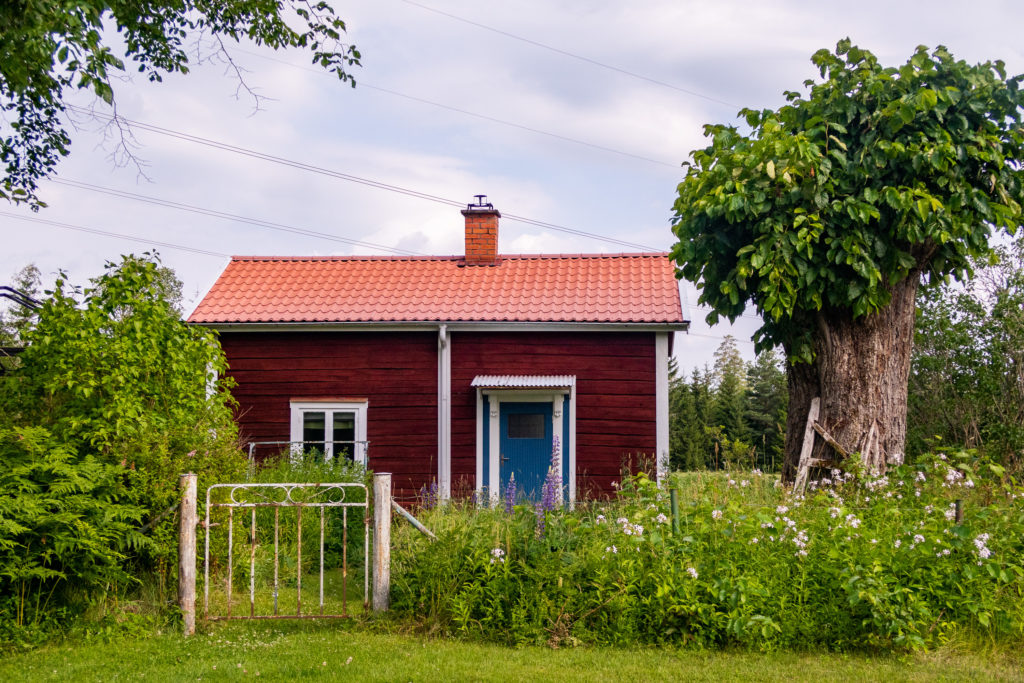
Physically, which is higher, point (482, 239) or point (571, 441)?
point (482, 239)

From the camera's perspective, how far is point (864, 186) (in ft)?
29.1

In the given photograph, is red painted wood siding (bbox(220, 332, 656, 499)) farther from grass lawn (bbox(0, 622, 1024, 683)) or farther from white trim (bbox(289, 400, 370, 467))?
grass lawn (bbox(0, 622, 1024, 683))

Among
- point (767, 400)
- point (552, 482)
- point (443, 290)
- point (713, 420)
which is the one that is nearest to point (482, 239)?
point (443, 290)

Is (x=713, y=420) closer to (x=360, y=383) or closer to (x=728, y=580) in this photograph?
(x=360, y=383)

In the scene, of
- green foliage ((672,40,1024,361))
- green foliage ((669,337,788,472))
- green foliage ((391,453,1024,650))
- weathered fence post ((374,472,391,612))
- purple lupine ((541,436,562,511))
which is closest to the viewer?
green foliage ((391,453,1024,650))

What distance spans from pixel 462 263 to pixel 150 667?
9944 millimetres

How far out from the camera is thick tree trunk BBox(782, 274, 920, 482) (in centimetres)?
903

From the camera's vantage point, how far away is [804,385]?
9.58m

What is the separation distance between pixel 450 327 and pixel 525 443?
208 centimetres

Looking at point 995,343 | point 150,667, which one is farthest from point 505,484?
point 995,343

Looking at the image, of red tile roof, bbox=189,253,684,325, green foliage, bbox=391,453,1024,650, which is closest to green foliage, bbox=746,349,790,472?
red tile roof, bbox=189,253,684,325

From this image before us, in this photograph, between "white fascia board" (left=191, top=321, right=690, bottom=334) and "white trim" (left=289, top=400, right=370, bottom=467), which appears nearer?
"white fascia board" (left=191, top=321, right=690, bottom=334)

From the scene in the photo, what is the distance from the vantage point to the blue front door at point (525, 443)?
12297 millimetres

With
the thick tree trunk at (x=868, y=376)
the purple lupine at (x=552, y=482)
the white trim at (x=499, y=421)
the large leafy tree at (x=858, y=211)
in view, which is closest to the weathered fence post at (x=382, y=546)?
the purple lupine at (x=552, y=482)
